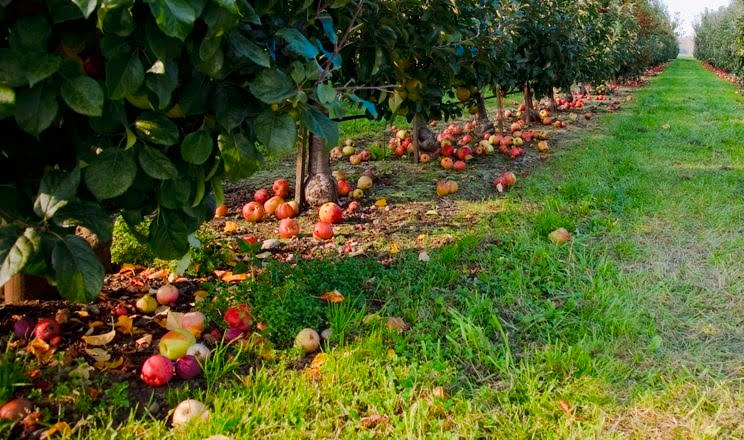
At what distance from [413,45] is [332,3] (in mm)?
1394

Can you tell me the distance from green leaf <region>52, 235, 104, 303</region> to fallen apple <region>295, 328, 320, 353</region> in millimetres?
908

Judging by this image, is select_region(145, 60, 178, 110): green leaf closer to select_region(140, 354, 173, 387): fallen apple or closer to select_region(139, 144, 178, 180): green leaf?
select_region(139, 144, 178, 180): green leaf

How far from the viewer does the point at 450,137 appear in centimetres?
696

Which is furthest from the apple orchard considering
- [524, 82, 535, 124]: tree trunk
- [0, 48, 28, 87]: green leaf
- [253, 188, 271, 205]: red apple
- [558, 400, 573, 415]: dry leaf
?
[524, 82, 535, 124]: tree trunk

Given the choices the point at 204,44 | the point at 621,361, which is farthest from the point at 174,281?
the point at 621,361

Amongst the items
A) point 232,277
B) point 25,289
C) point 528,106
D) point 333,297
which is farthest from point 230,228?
point 528,106

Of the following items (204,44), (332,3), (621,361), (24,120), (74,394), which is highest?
(332,3)

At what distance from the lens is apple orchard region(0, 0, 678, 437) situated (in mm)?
1250

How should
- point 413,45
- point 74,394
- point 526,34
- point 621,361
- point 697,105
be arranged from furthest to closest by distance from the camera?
1. point 697,105
2. point 526,34
3. point 413,45
4. point 621,361
5. point 74,394

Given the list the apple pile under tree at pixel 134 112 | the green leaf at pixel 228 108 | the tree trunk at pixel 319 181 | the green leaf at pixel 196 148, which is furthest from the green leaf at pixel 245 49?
the tree trunk at pixel 319 181

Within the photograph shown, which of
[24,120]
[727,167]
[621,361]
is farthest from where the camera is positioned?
[727,167]

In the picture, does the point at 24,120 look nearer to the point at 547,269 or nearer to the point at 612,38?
the point at 547,269

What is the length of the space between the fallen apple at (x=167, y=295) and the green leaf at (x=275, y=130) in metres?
1.25

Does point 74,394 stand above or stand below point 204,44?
below
